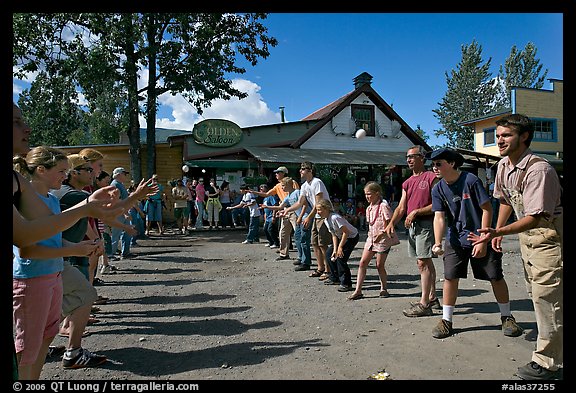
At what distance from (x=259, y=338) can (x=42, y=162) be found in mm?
2750

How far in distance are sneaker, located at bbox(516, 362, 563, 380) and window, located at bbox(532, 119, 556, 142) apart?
2729 cm

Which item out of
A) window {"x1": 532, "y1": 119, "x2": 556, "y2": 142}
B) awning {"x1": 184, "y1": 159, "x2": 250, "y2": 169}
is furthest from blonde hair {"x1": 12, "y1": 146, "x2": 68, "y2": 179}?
window {"x1": 532, "y1": 119, "x2": 556, "y2": 142}

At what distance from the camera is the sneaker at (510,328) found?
4.16 meters

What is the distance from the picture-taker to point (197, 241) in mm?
12742

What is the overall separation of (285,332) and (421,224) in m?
2.30

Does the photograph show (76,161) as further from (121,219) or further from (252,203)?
(252,203)

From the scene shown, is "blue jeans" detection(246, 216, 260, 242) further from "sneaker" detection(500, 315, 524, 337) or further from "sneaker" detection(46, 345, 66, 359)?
"sneaker" detection(500, 315, 524, 337)

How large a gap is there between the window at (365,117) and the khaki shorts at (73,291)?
20.2 metres

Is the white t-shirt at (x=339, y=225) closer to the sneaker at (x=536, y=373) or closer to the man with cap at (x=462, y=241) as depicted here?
the man with cap at (x=462, y=241)

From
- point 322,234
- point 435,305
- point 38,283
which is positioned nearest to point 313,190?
point 322,234

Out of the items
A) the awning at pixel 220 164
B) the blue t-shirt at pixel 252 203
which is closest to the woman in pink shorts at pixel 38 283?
the blue t-shirt at pixel 252 203

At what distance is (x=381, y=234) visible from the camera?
5762 millimetres

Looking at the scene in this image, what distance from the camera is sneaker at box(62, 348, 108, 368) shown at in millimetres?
3602

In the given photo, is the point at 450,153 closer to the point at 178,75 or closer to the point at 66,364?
the point at 66,364
